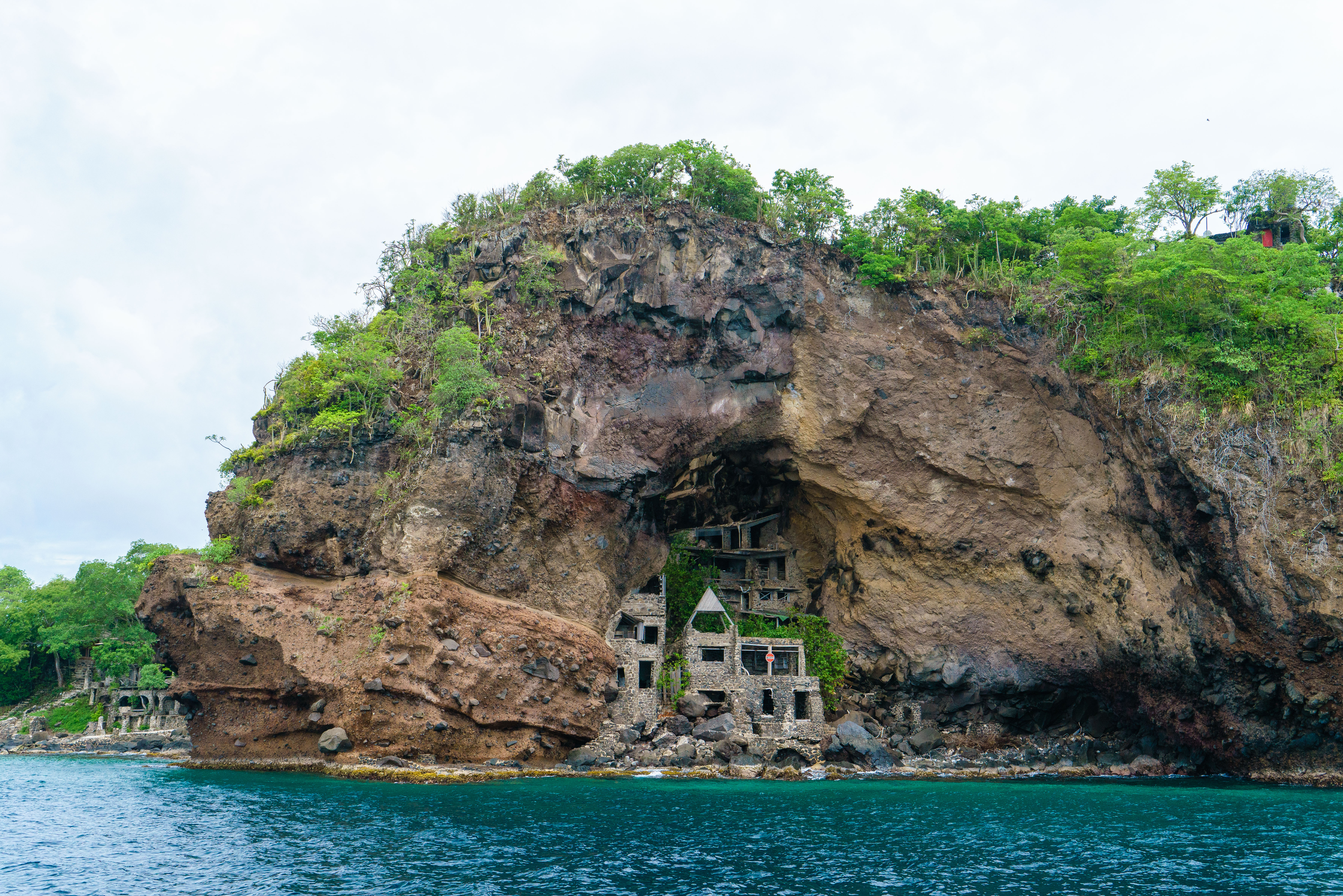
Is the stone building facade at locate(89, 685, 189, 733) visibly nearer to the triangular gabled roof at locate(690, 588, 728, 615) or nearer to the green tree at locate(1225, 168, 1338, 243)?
the triangular gabled roof at locate(690, 588, 728, 615)

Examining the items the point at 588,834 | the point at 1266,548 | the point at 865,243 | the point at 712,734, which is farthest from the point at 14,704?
the point at 1266,548

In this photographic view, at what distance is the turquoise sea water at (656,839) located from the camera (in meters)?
18.2

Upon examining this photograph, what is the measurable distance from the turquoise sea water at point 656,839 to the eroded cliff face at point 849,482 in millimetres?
8408

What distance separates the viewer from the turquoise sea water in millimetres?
18203

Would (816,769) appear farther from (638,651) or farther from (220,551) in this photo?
(220,551)

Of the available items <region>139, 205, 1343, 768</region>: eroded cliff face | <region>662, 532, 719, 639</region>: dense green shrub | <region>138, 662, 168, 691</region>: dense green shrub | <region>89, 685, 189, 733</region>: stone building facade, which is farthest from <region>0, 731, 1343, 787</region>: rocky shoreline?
<region>89, 685, 189, 733</region>: stone building facade

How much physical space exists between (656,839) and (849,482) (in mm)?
23403

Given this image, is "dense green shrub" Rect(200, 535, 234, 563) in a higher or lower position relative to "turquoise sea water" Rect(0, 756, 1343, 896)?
higher

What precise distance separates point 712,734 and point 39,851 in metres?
23.0

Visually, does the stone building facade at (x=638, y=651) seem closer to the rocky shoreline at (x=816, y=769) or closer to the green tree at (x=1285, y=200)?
the rocky shoreline at (x=816, y=769)

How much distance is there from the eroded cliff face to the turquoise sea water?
841 centimetres

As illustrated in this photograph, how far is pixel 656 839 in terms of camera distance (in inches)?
859

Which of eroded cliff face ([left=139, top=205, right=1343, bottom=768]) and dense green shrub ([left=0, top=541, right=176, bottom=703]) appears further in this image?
dense green shrub ([left=0, top=541, right=176, bottom=703])

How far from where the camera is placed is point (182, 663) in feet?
120
